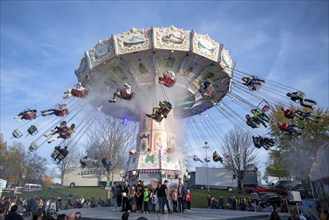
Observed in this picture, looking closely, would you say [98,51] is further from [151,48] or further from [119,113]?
[119,113]

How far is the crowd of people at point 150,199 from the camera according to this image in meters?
12.8

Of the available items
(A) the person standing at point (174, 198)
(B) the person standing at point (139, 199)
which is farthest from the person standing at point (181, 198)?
(B) the person standing at point (139, 199)

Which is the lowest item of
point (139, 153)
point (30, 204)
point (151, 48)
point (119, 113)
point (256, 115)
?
point (30, 204)

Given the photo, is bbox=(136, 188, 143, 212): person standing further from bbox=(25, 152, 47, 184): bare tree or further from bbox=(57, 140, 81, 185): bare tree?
bbox=(25, 152, 47, 184): bare tree

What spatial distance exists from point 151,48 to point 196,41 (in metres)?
3.00

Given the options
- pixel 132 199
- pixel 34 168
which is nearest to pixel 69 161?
pixel 34 168

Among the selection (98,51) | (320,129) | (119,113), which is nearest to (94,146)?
(119,113)

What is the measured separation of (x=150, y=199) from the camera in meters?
13.7

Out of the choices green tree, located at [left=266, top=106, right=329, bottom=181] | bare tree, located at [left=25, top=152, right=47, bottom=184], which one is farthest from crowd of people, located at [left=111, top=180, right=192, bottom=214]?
bare tree, located at [left=25, top=152, right=47, bottom=184]

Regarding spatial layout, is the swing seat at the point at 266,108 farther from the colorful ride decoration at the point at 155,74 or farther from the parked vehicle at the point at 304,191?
the parked vehicle at the point at 304,191

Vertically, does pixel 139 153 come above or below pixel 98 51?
below

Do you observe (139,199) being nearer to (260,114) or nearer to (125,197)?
(125,197)

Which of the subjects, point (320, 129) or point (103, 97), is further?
point (320, 129)

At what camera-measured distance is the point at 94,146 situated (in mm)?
38156
